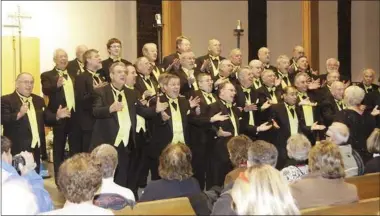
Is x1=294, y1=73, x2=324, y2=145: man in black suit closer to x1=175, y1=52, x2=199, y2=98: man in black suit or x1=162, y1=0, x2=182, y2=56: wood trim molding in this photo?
x1=175, y1=52, x2=199, y2=98: man in black suit

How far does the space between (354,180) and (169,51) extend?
627 centimetres

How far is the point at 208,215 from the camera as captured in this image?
146 inches

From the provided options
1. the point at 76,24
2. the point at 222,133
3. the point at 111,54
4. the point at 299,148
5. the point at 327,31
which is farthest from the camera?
the point at 327,31

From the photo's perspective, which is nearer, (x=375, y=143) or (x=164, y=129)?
(x=375, y=143)

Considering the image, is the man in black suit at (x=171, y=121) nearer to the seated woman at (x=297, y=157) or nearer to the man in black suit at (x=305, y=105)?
the man in black suit at (x=305, y=105)

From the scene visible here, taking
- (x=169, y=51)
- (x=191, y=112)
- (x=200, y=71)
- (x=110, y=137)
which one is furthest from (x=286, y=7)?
(x=110, y=137)

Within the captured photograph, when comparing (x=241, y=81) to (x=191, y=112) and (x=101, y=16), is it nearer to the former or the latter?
(x=191, y=112)

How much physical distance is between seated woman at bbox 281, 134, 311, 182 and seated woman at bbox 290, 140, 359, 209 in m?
0.64

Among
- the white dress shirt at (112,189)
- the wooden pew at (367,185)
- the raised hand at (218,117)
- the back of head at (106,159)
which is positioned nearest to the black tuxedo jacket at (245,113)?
the raised hand at (218,117)

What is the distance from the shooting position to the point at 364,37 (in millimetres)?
13039

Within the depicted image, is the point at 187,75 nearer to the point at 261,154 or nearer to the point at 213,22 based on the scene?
the point at 261,154

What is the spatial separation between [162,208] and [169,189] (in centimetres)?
62

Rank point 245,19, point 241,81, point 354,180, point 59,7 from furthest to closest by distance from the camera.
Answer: point 245,19
point 59,7
point 241,81
point 354,180

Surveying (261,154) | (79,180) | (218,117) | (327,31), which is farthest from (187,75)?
(327,31)
